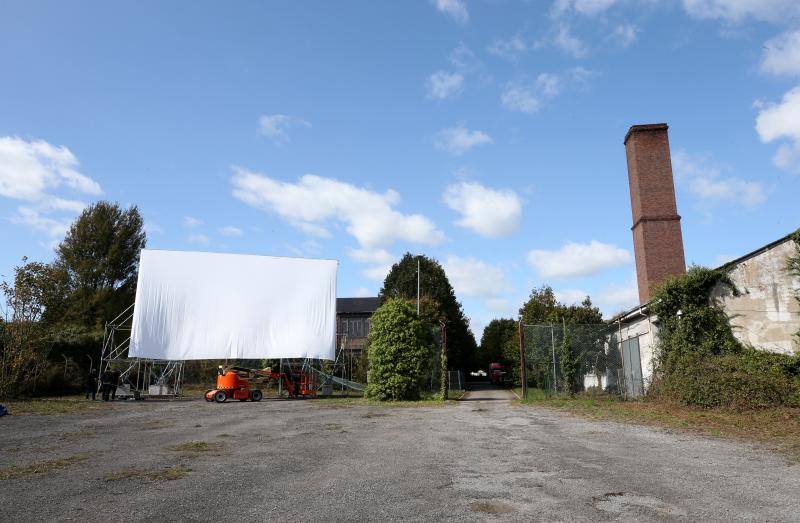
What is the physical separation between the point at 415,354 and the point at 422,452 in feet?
40.4

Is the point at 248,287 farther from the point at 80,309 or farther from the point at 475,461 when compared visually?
the point at 475,461

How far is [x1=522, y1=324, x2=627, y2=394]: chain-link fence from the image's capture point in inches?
771

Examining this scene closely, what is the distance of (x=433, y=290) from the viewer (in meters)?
43.7

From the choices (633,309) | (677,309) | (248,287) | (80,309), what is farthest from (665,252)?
(80,309)

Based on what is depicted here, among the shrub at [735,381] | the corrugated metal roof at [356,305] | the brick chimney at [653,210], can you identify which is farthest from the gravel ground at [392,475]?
the corrugated metal roof at [356,305]

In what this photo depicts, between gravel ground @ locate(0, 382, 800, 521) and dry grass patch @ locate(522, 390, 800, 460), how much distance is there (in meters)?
0.91

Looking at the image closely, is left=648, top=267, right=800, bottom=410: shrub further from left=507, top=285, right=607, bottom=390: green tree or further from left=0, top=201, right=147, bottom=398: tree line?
left=0, top=201, right=147, bottom=398: tree line

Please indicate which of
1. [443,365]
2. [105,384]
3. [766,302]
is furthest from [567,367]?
[105,384]

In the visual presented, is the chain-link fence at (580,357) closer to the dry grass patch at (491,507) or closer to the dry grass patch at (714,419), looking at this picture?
the dry grass patch at (714,419)

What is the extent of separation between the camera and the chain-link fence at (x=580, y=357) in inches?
771

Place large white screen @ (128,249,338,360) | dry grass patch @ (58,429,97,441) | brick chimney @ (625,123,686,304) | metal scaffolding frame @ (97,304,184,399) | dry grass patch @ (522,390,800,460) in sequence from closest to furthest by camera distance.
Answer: dry grass patch @ (522,390,800,460) → dry grass patch @ (58,429,97,441) → brick chimney @ (625,123,686,304) → metal scaffolding frame @ (97,304,184,399) → large white screen @ (128,249,338,360)

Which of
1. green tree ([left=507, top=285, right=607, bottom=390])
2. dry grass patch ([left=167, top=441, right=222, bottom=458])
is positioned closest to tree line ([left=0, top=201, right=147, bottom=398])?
dry grass patch ([left=167, top=441, right=222, bottom=458])

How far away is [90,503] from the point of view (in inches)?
203

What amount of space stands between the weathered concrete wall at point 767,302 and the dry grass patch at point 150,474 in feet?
51.7
